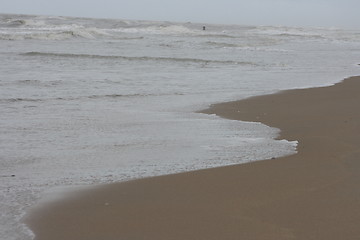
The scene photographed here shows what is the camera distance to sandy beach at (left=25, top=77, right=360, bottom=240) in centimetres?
323

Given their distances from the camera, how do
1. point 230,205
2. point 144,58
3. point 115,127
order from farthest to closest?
point 144,58 < point 115,127 < point 230,205

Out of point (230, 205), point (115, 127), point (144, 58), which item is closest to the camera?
point (230, 205)

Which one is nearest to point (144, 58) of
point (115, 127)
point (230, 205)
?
point (115, 127)

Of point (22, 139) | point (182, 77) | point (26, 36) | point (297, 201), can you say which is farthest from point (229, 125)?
point (26, 36)

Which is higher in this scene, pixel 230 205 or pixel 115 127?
pixel 230 205

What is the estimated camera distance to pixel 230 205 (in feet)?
12.2

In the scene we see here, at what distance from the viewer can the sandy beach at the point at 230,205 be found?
323cm

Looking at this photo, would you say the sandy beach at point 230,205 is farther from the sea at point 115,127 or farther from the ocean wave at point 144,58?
the ocean wave at point 144,58

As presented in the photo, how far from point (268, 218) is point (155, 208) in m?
0.78

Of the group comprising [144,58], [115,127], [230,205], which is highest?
[230,205]

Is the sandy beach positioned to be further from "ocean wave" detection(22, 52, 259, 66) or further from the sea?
"ocean wave" detection(22, 52, 259, 66)

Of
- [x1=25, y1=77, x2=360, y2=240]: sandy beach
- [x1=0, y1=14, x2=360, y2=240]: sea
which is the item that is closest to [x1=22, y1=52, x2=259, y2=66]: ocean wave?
[x1=0, y1=14, x2=360, y2=240]: sea

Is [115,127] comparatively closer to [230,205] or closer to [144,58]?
[230,205]

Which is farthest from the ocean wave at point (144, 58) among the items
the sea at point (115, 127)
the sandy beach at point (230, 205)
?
the sandy beach at point (230, 205)
